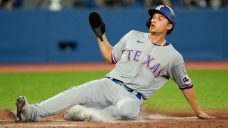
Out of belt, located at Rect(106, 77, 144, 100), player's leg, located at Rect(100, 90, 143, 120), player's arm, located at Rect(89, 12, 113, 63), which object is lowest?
player's leg, located at Rect(100, 90, 143, 120)

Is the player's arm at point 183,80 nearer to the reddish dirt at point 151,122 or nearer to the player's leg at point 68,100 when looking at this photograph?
the reddish dirt at point 151,122

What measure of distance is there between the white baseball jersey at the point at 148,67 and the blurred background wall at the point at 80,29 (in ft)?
31.9

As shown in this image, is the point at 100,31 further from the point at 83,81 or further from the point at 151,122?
the point at 83,81

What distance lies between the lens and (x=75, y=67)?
15742 mm

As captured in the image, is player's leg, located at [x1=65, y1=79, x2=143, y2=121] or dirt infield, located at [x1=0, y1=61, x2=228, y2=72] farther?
dirt infield, located at [x1=0, y1=61, x2=228, y2=72]

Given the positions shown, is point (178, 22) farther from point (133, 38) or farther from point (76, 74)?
point (133, 38)

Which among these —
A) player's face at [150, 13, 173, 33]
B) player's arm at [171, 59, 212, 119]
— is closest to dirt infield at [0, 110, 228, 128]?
player's arm at [171, 59, 212, 119]

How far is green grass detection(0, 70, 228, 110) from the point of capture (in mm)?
9029

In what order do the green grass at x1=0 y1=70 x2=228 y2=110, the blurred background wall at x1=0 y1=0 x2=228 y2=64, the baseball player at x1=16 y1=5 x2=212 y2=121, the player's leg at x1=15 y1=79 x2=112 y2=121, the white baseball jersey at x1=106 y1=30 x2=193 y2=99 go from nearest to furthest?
Answer: the player's leg at x1=15 y1=79 x2=112 y2=121 < the baseball player at x1=16 y1=5 x2=212 y2=121 < the white baseball jersey at x1=106 y1=30 x2=193 y2=99 < the green grass at x1=0 y1=70 x2=228 y2=110 < the blurred background wall at x1=0 y1=0 x2=228 y2=64

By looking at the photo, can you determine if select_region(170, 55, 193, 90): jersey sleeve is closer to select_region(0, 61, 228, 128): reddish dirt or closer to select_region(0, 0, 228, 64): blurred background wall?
select_region(0, 61, 228, 128): reddish dirt

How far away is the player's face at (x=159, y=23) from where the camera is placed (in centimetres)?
693

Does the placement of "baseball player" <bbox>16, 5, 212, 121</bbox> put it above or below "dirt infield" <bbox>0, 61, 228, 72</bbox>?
above

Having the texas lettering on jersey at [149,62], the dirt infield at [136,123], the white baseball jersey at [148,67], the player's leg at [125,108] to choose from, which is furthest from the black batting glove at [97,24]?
the dirt infield at [136,123]

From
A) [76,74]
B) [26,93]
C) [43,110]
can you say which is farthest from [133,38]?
[76,74]
